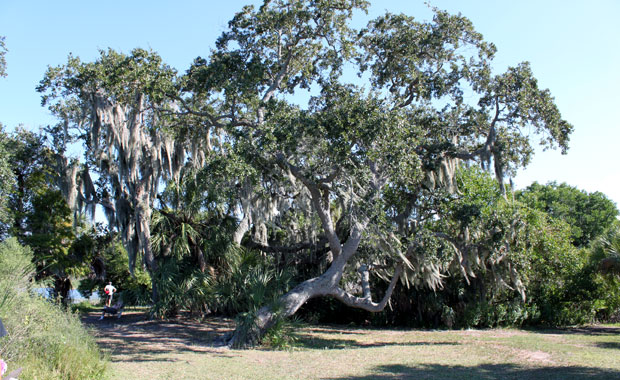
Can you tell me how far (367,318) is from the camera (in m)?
17.8

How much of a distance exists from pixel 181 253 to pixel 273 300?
16.5ft

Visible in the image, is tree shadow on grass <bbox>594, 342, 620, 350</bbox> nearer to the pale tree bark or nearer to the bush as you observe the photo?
the pale tree bark

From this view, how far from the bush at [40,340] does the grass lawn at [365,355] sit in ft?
2.56

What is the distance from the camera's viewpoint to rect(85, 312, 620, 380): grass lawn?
327 inches

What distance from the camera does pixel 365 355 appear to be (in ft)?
33.9

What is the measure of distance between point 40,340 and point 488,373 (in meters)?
7.43

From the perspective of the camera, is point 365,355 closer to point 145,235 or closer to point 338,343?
point 338,343

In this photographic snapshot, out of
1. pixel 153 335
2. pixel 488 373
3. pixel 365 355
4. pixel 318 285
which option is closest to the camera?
pixel 488 373

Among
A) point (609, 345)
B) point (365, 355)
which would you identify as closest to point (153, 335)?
point (365, 355)

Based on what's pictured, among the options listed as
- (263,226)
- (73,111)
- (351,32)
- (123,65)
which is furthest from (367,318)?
(73,111)

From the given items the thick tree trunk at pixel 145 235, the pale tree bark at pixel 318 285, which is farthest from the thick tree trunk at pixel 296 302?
the thick tree trunk at pixel 145 235

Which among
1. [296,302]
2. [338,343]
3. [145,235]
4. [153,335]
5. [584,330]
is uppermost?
[145,235]

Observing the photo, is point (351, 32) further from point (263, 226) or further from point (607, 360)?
point (607, 360)

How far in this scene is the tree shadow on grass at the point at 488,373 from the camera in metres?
8.04
